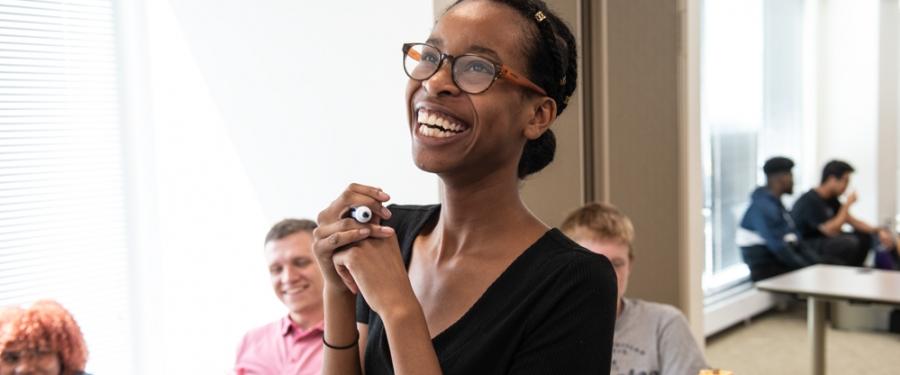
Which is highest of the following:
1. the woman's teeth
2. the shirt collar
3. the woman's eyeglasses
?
the woman's eyeglasses

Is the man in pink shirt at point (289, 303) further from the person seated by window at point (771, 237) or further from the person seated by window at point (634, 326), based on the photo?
the person seated by window at point (771, 237)

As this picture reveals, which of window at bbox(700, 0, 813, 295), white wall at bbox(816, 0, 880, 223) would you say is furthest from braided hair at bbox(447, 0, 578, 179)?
white wall at bbox(816, 0, 880, 223)

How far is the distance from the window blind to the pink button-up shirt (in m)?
0.66

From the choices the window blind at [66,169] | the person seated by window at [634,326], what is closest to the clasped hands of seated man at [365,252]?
the person seated by window at [634,326]

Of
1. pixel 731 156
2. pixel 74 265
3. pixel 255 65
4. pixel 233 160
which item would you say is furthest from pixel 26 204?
pixel 731 156

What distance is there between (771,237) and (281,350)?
187 inches

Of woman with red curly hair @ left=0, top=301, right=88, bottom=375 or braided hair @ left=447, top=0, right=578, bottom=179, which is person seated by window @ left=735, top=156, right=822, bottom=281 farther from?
braided hair @ left=447, top=0, right=578, bottom=179

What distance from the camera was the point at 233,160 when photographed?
3064mm

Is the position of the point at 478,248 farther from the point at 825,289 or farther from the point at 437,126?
the point at 825,289

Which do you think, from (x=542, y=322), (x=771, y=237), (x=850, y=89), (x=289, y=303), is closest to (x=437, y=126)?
(x=542, y=322)

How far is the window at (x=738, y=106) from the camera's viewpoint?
664 centimetres

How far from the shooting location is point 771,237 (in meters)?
6.33

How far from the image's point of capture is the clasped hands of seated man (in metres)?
0.93

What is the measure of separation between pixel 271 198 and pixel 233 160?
20 centimetres
